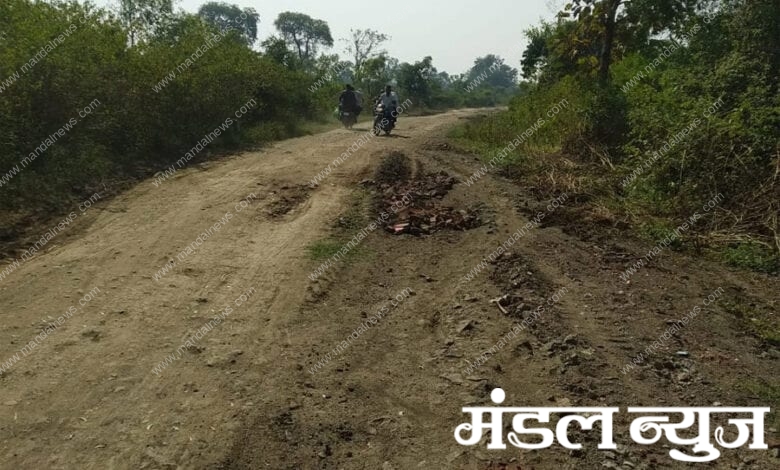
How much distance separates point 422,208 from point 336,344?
4.15m

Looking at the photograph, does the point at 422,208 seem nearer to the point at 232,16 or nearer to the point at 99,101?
the point at 99,101

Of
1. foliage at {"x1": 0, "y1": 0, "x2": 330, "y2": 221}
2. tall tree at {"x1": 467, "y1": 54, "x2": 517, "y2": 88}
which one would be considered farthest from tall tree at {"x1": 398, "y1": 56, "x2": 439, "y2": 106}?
tall tree at {"x1": 467, "y1": 54, "x2": 517, "y2": 88}

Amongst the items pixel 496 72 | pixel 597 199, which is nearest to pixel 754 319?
pixel 597 199

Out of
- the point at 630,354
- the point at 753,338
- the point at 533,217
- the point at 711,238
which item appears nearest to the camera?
the point at 630,354

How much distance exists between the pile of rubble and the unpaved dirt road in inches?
10.6

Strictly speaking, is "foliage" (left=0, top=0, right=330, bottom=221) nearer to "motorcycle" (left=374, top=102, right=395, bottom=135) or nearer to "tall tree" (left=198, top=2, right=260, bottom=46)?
"motorcycle" (left=374, top=102, right=395, bottom=135)

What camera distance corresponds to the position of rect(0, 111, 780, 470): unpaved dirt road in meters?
3.62

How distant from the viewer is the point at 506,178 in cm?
1062

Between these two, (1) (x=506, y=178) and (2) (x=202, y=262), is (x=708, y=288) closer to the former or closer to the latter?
(1) (x=506, y=178)

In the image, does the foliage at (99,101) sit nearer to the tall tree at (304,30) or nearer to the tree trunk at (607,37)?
the tree trunk at (607,37)

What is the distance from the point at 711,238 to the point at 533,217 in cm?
234

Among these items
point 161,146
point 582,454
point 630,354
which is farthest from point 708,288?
point 161,146

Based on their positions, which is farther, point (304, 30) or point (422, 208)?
point (304, 30)

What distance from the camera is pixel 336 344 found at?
4.93 meters
